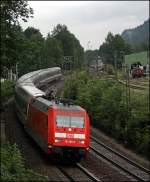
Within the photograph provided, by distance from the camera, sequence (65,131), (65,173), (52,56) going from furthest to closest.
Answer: (52,56), (65,131), (65,173)

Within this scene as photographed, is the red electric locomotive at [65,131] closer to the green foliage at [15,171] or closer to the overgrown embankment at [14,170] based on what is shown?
the overgrown embankment at [14,170]

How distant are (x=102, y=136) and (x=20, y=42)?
10794mm

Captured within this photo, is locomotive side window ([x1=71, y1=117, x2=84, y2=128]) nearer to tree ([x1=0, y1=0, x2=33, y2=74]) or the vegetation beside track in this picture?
the vegetation beside track

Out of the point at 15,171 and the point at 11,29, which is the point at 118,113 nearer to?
the point at 11,29

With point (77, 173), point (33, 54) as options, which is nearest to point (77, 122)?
point (77, 173)

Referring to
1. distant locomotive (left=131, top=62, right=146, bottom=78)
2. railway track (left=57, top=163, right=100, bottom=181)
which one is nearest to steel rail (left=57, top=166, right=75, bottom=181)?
railway track (left=57, top=163, right=100, bottom=181)

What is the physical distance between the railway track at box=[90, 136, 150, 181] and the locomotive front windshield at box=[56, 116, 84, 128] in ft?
8.39

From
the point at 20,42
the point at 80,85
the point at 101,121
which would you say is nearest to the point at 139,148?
the point at 101,121

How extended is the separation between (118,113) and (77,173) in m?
12.8

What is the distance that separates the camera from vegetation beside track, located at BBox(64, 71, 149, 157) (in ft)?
102

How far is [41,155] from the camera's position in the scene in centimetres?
2786

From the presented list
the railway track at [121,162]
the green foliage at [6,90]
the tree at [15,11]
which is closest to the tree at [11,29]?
the tree at [15,11]

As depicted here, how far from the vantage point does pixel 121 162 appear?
Result: 2666 cm

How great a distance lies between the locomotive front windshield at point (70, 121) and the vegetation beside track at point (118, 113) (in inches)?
204
